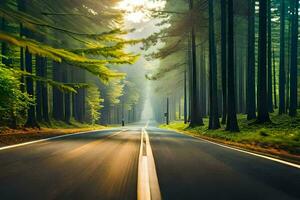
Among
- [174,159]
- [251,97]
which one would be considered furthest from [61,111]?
[174,159]

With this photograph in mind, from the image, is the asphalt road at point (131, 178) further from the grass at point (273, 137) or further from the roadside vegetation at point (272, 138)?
the grass at point (273, 137)

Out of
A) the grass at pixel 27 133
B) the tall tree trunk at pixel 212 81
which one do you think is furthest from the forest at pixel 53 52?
the tall tree trunk at pixel 212 81

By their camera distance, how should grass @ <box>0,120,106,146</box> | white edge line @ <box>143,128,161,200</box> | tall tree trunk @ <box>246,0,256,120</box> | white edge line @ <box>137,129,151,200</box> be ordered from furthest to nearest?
tall tree trunk @ <box>246,0,256,120</box> → grass @ <box>0,120,106,146</box> → white edge line @ <box>143,128,161,200</box> → white edge line @ <box>137,129,151,200</box>

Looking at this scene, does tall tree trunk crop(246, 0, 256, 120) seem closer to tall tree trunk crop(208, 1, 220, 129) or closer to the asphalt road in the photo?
tall tree trunk crop(208, 1, 220, 129)

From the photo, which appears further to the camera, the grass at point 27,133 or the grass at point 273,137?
the grass at point 27,133

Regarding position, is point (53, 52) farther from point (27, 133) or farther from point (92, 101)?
point (92, 101)

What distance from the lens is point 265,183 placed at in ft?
20.0

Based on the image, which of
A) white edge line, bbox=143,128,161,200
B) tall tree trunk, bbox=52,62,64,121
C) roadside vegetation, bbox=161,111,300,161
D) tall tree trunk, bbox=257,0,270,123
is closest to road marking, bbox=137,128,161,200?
white edge line, bbox=143,128,161,200

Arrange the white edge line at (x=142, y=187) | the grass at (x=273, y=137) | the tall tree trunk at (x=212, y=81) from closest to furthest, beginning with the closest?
the white edge line at (x=142, y=187)
the grass at (x=273, y=137)
the tall tree trunk at (x=212, y=81)

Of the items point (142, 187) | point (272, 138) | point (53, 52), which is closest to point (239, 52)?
point (272, 138)

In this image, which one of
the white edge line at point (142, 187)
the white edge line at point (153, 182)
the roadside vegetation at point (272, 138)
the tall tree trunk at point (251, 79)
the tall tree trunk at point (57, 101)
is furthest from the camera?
the tall tree trunk at point (57, 101)

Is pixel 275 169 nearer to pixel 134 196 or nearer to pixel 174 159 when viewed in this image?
pixel 174 159

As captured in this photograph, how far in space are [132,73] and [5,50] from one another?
225 feet

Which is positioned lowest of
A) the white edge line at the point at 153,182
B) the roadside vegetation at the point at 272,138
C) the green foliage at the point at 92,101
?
the roadside vegetation at the point at 272,138
